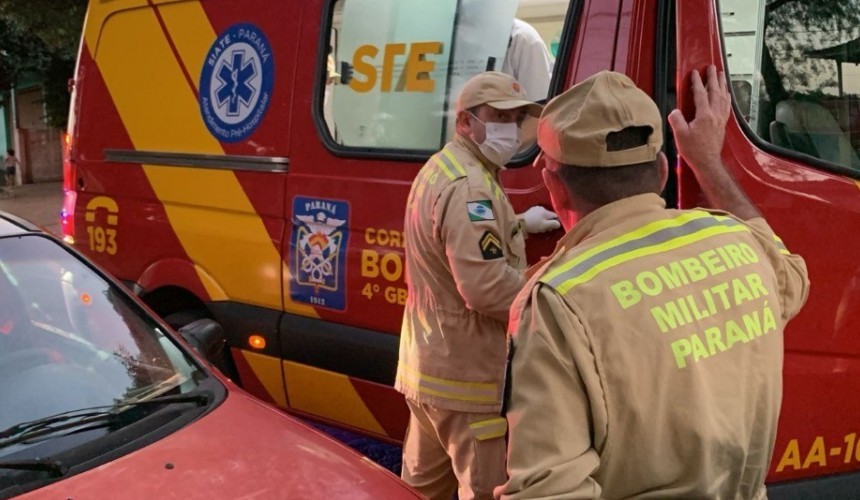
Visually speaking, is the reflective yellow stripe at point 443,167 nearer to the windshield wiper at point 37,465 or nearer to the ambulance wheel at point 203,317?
the windshield wiper at point 37,465

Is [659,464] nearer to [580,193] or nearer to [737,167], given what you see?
[580,193]

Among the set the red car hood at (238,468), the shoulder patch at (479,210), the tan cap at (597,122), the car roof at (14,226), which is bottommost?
the red car hood at (238,468)

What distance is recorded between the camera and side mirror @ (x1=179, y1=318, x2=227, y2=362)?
2883 millimetres

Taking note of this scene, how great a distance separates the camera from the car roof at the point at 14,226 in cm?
271

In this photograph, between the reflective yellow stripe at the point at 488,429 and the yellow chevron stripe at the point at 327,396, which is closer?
the reflective yellow stripe at the point at 488,429

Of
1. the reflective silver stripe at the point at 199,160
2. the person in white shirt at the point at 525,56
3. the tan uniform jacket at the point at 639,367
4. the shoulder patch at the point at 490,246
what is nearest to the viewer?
the tan uniform jacket at the point at 639,367

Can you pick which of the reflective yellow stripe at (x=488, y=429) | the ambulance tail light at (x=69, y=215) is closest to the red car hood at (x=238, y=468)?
the reflective yellow stripe at (x=488, y=429)

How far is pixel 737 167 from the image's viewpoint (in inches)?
104

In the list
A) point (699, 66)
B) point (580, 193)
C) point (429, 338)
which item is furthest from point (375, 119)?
point (580, 193)

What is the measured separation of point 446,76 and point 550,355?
2134mm

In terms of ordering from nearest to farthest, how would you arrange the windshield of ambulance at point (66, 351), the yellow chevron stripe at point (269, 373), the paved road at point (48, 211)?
the windshield of ambulance at point (66, 351), the yellow chevron stripe at point (269, 373), the paved road at point (48, 211)

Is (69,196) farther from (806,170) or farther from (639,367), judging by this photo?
(639,367)

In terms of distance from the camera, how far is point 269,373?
3873 mm

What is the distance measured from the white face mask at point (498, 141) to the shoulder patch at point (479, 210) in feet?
0.72
